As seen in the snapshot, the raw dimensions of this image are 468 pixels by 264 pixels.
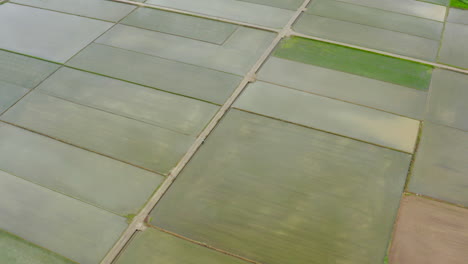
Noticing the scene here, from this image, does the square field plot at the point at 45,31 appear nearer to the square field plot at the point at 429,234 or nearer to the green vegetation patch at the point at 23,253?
the green vegetation patch at the point at 23,253

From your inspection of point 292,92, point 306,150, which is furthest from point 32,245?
point 292,92

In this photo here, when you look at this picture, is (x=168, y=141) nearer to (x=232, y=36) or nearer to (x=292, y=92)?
(x=292, y=92)

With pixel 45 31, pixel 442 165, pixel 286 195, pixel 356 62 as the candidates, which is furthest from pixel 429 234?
pixel 45 31

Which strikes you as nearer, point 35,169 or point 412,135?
point 35,169

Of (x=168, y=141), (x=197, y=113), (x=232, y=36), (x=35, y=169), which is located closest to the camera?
(x=35, y=169)

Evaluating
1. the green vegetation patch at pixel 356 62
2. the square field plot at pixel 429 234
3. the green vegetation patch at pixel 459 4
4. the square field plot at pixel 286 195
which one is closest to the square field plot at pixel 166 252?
the square field plot at pixel 286 195

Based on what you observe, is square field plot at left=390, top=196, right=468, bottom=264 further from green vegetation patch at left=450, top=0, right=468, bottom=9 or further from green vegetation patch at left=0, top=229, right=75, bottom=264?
green vegetation patch at left=450, top=0, right=468, bottom=9

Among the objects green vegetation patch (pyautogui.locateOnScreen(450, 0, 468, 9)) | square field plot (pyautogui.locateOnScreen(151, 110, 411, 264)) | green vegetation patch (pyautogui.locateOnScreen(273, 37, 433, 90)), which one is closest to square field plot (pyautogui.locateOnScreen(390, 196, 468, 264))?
square field plot (pyautogui.locateOnScreen(151, 110, 411, 264))
